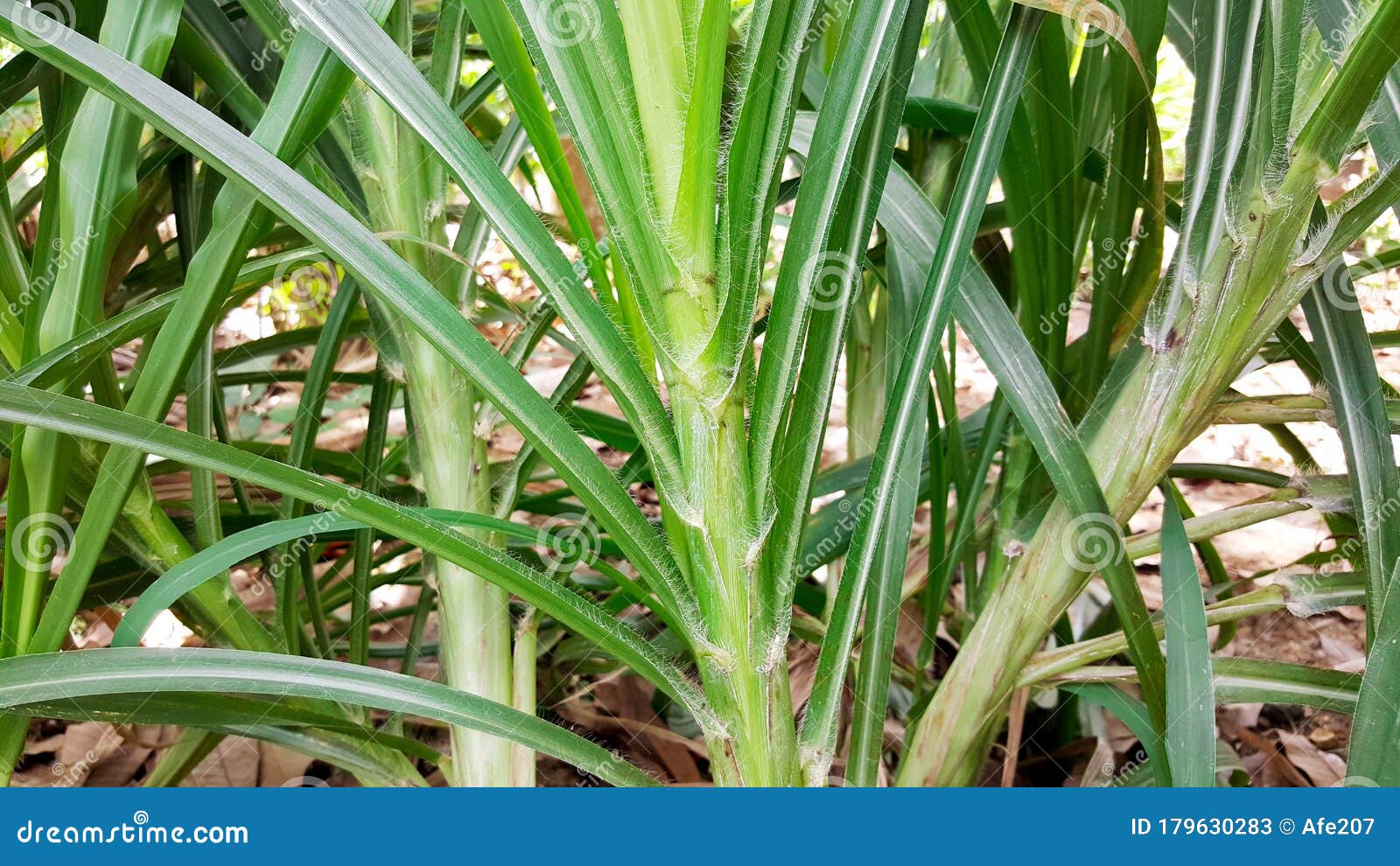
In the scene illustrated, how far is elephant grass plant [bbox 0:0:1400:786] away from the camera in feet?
1.46

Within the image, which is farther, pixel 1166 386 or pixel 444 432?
pixel 444 432

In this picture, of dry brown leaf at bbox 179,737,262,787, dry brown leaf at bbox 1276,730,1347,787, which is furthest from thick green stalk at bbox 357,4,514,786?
dry brown leaf at bbox 1276,730,1347,787

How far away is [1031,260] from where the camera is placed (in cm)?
62

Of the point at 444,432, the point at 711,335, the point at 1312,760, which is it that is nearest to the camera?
the point at 711,335

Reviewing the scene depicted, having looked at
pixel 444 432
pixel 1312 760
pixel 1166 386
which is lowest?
pixel 1312 760

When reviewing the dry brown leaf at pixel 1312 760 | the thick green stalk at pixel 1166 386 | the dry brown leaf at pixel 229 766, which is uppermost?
the dry brown leaf at pixel 229 766

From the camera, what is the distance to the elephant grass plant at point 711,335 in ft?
1.46

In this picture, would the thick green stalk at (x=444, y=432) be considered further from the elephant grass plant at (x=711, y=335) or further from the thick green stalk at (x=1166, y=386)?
the thick green stalk at (x=1166, y=386)

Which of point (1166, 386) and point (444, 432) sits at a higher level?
point (444, 432)

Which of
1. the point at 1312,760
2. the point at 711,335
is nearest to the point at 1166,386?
the point at 711,335

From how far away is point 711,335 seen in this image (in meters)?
0.44

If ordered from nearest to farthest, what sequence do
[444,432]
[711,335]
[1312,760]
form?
[711,335] < [444,432] < [1312,760]

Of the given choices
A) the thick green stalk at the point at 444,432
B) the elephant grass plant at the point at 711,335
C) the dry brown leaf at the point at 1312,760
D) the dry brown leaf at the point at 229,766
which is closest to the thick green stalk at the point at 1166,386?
the elephant grass plant at the point at 711,335

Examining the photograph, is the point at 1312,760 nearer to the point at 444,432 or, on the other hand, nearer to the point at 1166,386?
the point at 1166,386
